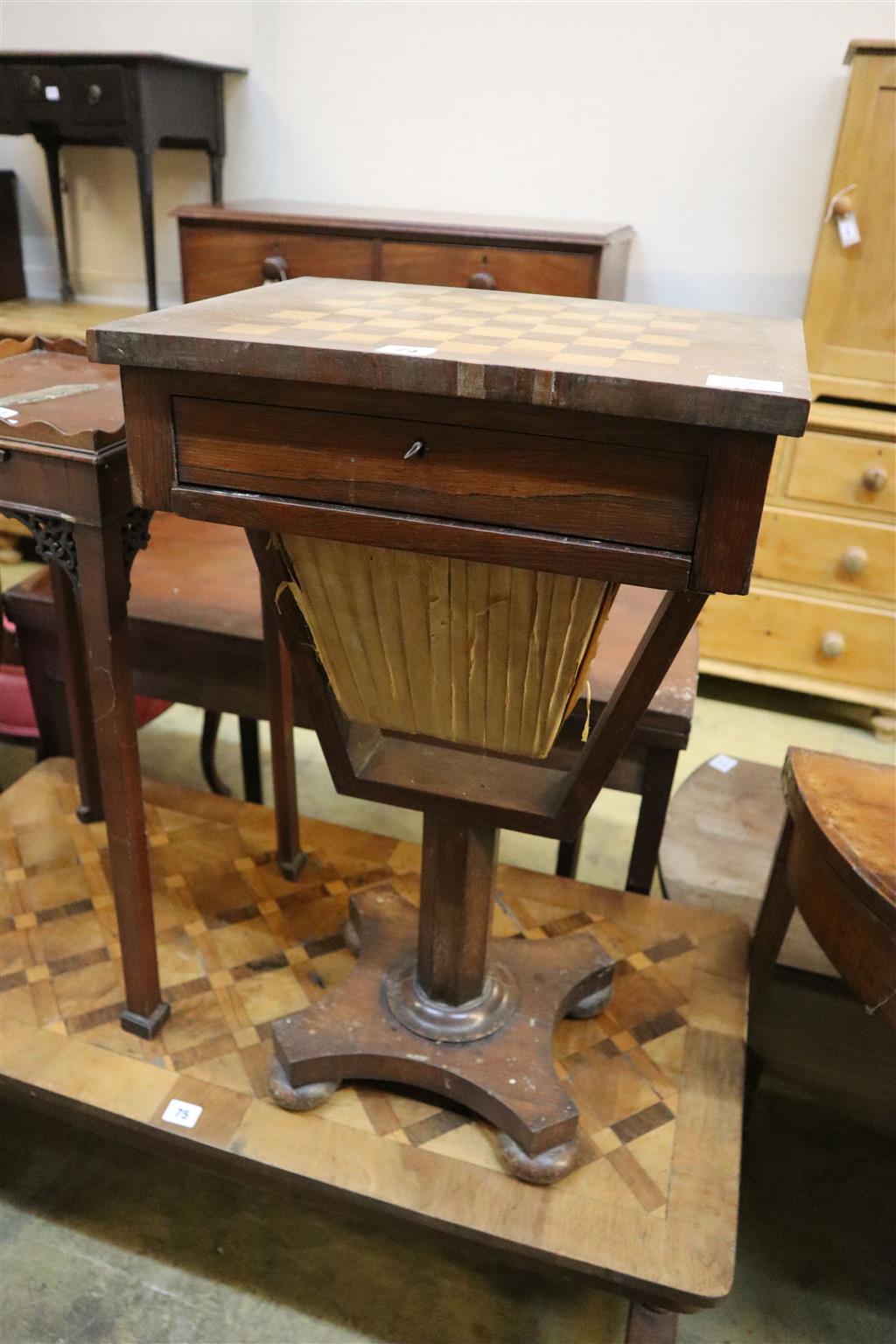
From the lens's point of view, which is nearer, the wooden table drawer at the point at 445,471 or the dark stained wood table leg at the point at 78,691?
the wooden table drawer at the point at 445,471

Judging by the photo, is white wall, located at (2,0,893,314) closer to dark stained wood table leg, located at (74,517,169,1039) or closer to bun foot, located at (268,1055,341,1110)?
dark stained wood table leg, located at (74,517,169,1039)

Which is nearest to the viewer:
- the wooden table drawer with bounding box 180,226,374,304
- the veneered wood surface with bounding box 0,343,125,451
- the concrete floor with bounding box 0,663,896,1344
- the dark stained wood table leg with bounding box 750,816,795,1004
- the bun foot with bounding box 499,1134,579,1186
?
the veneered wood surface with bounding box 0,343,125,451

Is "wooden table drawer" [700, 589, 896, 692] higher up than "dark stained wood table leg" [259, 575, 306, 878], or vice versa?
"dark stained wood table leg" [259, 575, 306, 878]

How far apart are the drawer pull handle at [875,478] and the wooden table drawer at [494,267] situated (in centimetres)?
79

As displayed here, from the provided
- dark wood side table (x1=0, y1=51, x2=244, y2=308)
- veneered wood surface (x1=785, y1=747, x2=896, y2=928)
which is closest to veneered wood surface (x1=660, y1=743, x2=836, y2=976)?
veneered wood surface (x1=785, y1=747, x2=896, y2=928)

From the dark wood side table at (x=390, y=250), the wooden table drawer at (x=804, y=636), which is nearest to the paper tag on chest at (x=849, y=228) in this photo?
the dark wood side table at (x=390, y=250)

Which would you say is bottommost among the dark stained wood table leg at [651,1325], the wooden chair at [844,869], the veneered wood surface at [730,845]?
the dark stained wood table leg at [651,1325]

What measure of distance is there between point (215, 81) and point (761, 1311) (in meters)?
3.16

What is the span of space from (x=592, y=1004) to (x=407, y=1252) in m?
0.41

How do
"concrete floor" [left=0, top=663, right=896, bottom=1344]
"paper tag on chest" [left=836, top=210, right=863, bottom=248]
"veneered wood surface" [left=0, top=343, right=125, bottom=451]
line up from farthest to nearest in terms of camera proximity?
"paper tag on chest" [left=836, top=210, right=863, bottom=248] < "concrete floor" [left=0, top=663, right=896, bottom=1344] < "veneered wood surface" [left=0, top=343, right=125, bottom=451]

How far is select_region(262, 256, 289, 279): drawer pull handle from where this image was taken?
235 centimetres

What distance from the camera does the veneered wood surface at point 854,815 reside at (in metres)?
1.04

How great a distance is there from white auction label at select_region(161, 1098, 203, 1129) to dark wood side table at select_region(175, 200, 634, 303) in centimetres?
178

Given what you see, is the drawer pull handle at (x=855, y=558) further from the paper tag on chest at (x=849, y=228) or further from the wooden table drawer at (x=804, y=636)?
the paper tag on chest at (x=849, y=228)
